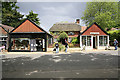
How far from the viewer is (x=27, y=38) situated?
16.3 metres

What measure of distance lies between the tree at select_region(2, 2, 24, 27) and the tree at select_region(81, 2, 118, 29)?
94.3 feet

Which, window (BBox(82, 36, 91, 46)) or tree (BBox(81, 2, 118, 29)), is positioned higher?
tree (BBox(81, 2, 118, 29))

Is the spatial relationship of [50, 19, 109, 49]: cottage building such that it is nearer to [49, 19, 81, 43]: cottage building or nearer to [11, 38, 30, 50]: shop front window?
[11, 38, 30, 50]: shop front window

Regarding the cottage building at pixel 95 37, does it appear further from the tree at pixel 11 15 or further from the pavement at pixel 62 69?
the tree at pixel 11 15

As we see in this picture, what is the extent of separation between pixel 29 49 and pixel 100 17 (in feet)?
76.2

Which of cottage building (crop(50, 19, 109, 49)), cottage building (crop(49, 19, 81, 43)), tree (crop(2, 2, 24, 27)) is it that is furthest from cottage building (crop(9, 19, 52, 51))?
tree (crop(2, 2, 24, 27))

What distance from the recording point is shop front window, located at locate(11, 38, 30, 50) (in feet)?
54.0

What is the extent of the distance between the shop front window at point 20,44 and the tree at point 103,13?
2306 centimetres

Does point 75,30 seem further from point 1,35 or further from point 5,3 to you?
point 5,3

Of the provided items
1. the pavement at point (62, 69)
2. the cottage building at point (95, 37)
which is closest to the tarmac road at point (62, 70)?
the pavement at point (62, 69)

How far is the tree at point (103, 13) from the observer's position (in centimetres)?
2877

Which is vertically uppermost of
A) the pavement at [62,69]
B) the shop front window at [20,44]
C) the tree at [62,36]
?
the tree at [62,36]

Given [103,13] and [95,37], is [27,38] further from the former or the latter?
[103,13]

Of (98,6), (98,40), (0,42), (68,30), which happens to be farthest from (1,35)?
(98,6)
